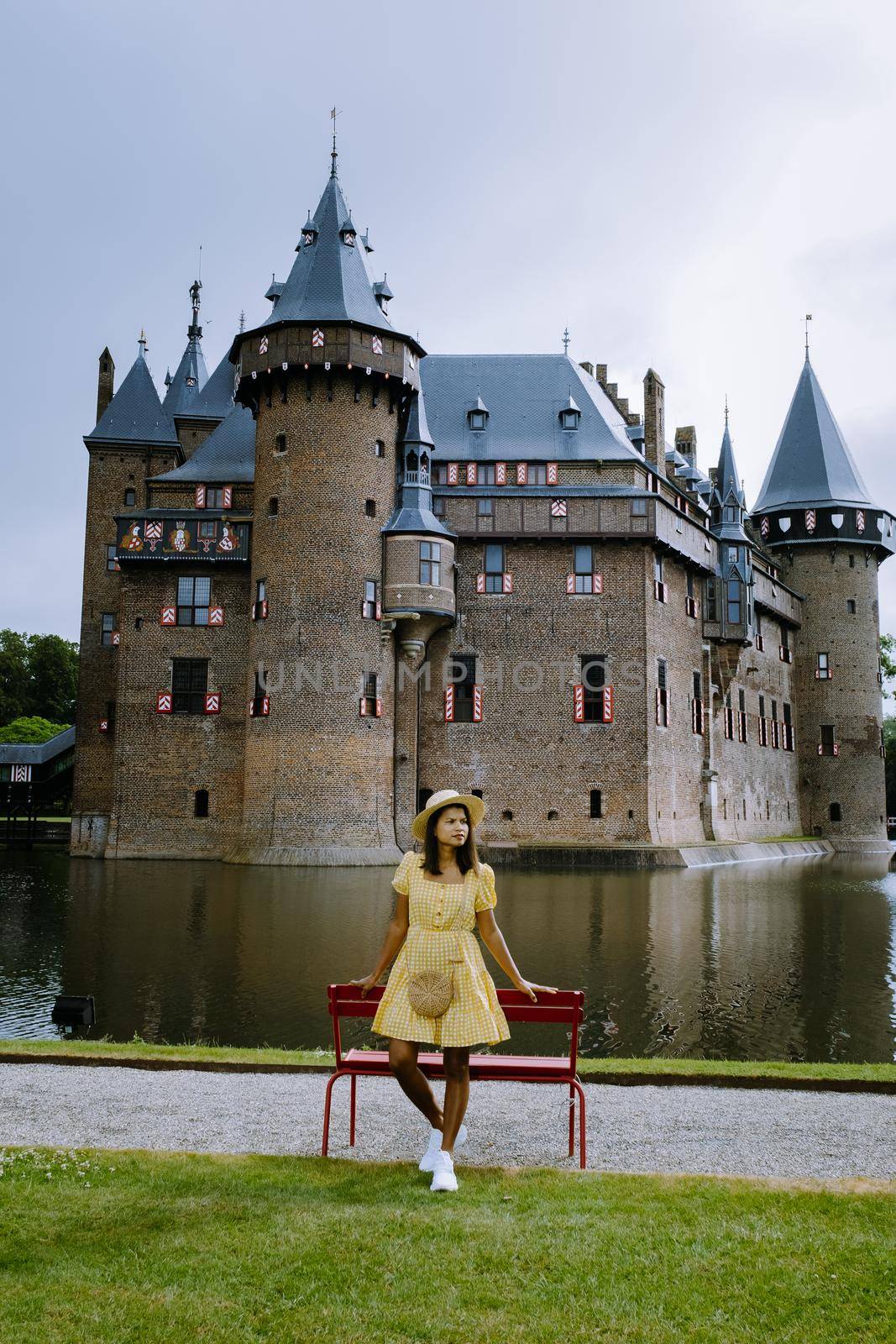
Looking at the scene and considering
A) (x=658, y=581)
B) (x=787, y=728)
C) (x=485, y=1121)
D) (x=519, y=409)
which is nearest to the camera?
(x=485, y=1121)

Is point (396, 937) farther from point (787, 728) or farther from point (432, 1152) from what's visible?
point (787, 728)

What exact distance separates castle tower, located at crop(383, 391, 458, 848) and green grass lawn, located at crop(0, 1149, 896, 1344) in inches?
1198

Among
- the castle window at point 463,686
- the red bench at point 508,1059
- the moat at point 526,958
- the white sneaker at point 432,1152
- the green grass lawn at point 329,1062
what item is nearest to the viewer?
the white sneaker at point 432,1152

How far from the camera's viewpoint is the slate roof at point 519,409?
133ft

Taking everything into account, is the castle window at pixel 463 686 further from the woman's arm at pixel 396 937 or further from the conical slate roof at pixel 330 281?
the woman's arm at pixel 396 937

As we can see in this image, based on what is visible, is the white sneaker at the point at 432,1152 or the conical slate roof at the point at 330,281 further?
the conical slate roof at the point at 330,281

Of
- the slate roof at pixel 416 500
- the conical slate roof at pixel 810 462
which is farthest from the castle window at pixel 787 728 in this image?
the slate roof at pixel 416 500

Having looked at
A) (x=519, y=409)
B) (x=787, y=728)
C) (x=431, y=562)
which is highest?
(x=519, y=409)

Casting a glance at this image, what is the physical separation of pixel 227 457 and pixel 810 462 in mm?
29857

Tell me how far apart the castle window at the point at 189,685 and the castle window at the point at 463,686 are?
7657 mm

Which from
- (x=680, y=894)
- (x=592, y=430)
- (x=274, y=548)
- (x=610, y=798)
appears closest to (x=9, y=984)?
(x=680, y=894)

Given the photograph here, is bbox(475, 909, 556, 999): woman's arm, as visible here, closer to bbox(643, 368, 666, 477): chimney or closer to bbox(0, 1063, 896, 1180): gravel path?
bbox(0, 1063, 896, 1180): gravel path

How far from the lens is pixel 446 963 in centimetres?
610

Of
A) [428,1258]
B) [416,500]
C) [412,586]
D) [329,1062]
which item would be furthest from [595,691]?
[428,1258]
